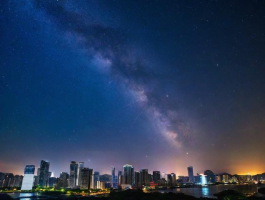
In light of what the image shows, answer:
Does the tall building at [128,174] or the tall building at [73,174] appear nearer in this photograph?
the tall building at [73,174]

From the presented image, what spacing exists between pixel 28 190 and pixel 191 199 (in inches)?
4256

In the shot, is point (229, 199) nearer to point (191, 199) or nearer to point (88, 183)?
point (191, 199)

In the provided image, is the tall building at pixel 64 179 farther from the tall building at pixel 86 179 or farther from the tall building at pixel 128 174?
the tall building at pixel 128 174

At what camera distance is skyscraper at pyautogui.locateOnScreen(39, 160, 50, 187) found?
581 ft

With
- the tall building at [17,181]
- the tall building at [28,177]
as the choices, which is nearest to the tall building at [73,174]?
the tall building at [17,181]

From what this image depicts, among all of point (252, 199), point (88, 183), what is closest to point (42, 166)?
point (88, 183)

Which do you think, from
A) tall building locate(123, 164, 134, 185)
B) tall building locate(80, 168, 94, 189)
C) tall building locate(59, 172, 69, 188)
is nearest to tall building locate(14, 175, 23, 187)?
tall building locate(59, 172, 69, 188)

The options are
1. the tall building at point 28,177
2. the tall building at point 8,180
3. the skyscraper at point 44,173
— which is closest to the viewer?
the tall building at point 28,177

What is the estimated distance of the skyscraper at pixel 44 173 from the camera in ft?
581

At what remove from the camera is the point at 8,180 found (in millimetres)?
163125

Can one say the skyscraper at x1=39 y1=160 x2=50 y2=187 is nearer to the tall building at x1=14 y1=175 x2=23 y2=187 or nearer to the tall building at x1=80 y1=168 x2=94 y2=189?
the tall building at x1=14 y1=175 x2=23 y2=187

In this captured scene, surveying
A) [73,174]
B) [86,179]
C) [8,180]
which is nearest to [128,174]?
[86,179]

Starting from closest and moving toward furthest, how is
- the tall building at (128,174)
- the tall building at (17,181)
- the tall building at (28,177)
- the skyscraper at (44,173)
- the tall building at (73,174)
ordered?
the tall building at (28,177)
the tall building at (17,181)
the tall building at (73,174)
the skyscraper at (44,173)
the tall building at (128,174)

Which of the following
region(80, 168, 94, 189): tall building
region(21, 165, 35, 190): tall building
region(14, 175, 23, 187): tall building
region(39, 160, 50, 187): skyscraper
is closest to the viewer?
region(21, 165, 35, 190): tall building
